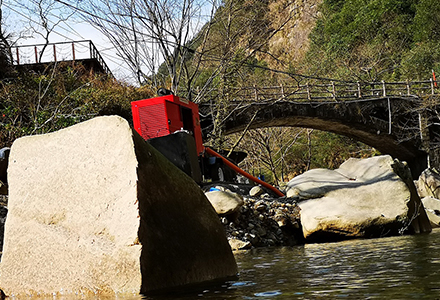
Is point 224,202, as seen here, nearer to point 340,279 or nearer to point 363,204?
point 363,204

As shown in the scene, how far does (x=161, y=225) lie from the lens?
3.24m

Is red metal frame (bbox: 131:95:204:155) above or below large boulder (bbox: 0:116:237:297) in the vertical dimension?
above

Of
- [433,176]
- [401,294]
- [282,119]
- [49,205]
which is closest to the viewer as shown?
[401,294]

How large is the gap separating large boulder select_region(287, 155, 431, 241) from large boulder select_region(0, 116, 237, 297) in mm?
4217

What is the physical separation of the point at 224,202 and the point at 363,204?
6.70ft

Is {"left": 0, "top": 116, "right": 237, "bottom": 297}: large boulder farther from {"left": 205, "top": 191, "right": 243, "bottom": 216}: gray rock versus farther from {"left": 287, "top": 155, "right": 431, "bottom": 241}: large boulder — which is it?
{"left": 287, "top": 155, "right": 431, "bottom": 241}: large boulder

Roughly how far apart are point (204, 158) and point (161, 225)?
626 centimetres

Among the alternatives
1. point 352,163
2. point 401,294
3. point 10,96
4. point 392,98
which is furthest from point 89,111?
point 392,98

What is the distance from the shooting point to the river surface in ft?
9.12

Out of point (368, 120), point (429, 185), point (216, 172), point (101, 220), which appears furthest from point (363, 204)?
point (368, 120)

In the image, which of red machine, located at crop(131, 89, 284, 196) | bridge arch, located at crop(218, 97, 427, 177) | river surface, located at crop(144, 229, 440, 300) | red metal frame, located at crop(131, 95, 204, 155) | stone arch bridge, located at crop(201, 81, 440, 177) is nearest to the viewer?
river surface, located at crop(144, 229, 440, 300)

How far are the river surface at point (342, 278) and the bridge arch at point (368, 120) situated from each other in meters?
15.6

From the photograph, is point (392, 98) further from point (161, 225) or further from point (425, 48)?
point (161, 225)

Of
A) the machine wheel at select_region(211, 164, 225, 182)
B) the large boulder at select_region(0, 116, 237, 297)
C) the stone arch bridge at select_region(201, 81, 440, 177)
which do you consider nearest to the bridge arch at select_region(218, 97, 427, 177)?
the stone arch bridge at select_region(201, 81, 440, 177)
